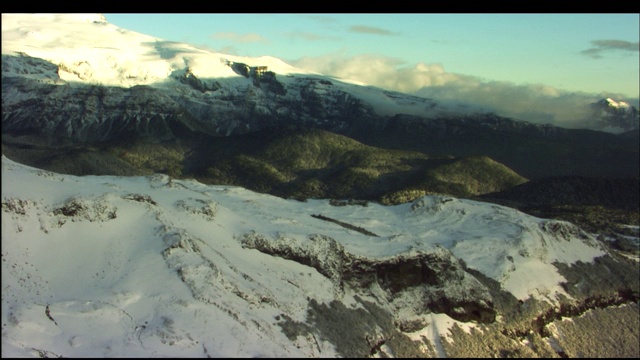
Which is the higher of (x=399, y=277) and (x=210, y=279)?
(x=210, y=279)

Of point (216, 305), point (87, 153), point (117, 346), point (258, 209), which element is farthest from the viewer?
point (87, 153)

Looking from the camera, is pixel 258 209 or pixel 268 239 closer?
pixel 268 239

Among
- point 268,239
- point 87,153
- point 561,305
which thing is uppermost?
point 268,239

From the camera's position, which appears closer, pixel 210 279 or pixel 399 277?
pixel 210 279

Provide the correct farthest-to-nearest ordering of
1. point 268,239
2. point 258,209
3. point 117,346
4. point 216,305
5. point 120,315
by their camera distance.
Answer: point 258,209 → point 268,239 → point 216,305 → point 120,315 → point 117,346

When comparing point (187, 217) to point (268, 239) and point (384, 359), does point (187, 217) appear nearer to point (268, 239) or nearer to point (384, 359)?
point (268, 239)

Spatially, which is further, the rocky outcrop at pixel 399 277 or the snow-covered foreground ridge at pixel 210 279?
the rocky outcrop at pixel 399 277

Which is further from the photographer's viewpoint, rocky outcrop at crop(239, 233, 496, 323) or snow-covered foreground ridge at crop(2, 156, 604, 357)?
rocky outcrop at crop(239, 233, 496, 323)

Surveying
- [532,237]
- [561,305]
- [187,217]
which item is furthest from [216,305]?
[532,237]
